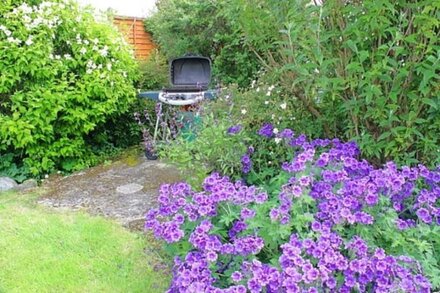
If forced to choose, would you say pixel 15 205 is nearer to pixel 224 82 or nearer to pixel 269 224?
pixel 269 224

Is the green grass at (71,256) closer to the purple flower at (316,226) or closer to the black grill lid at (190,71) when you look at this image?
the purple flower at (316,226)

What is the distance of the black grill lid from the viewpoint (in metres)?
5.72

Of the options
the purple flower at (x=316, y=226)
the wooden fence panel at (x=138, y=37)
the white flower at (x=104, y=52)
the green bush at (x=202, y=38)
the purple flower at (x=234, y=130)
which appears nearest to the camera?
the purple flower at (x=316, y=226)

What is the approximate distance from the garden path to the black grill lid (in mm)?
1254

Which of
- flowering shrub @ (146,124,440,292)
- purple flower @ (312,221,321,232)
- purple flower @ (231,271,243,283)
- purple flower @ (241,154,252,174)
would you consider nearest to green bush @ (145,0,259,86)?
purple flower @ (241,154,252,174)

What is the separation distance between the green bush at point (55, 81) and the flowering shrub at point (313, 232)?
2.81m

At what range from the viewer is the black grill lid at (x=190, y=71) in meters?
5.72

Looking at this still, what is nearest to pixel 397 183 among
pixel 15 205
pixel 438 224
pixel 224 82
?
pixel 438 224

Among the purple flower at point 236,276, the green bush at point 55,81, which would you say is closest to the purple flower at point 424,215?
the purple flower at point 236,276

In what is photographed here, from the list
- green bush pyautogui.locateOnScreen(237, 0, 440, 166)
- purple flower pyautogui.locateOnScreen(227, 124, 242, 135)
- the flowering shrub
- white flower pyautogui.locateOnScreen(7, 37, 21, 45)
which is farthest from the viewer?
white flower pyautogui.locateOnScreen(7, 37, 21, 45)

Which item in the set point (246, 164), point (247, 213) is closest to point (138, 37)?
point (246, 164)

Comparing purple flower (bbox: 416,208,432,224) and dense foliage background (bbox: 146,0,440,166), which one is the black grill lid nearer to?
dense foliage background (bbox: 146,0,440,166)

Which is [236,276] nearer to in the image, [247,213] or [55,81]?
[247,213]

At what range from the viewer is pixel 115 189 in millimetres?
4152
